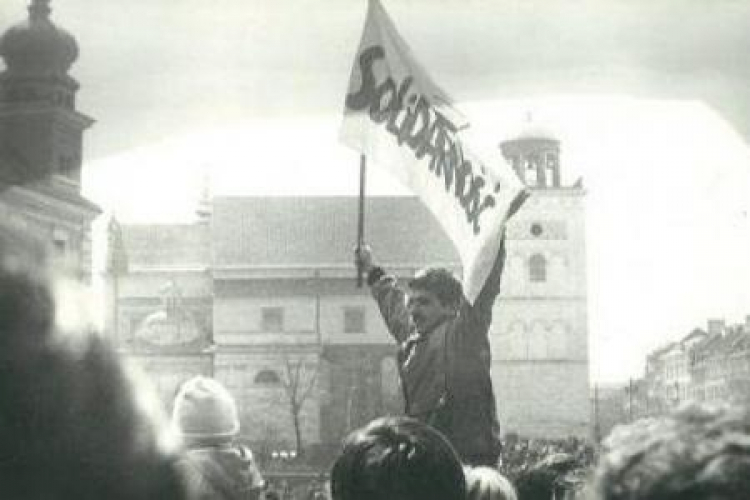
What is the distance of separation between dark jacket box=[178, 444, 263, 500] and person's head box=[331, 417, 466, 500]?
0.71ft

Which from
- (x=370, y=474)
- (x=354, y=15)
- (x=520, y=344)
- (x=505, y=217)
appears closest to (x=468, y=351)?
(x=505, y=217)

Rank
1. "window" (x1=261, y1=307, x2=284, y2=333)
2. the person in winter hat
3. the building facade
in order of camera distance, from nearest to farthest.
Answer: the person in winter hat → the building facade → "window" (x1=261, y1=307, x2=284, y2=333)

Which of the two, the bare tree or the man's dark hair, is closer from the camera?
the man's dark hair

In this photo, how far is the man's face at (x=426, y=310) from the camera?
168 inches

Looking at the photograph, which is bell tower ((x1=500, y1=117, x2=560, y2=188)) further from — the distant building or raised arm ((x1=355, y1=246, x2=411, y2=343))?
raised arm ((x1=355, y1=246, x2=411, y2=343))

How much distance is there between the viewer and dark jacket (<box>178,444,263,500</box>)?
6.60 feet

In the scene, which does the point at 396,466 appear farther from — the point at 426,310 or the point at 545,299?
the point at 545,299

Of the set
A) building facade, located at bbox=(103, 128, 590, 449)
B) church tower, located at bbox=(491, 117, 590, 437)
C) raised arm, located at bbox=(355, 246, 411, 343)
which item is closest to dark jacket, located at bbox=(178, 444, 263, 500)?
raised arm, located at bbox=(355, 246, 411, 343)

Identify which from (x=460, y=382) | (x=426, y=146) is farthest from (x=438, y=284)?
(x=426, y=146)

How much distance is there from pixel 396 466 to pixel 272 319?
44556 mm

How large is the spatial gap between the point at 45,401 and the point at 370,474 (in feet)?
3.00

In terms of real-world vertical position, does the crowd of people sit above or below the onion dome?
below

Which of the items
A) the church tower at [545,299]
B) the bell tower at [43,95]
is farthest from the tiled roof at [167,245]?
the bell tower at [43,95]

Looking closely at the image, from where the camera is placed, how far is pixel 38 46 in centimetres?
3441
